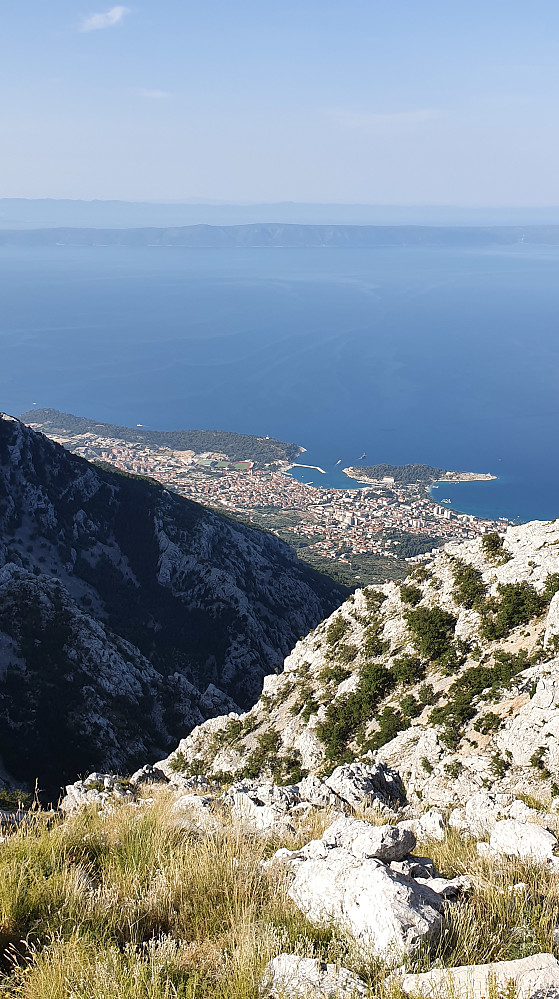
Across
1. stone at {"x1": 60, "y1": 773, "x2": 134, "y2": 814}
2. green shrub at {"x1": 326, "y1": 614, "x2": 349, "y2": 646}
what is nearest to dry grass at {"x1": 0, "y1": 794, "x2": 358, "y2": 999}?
stone at {"x1": 60, "y1": 773, "x2": 134, "y2": 814}

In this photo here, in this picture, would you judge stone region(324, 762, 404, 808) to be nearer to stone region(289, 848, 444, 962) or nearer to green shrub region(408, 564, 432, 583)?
stone region(289, 848, 444, 962)

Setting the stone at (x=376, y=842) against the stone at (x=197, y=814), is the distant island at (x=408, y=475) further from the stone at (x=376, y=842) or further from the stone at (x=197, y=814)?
the stone at (x=376, y=842)

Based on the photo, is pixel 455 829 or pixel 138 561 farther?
pixel 138 561

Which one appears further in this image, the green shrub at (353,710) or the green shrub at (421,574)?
the green shrub at (421,574)

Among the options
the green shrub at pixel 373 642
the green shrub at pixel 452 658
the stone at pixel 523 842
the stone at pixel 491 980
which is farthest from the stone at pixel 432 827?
the green shrub at pixel 373 642

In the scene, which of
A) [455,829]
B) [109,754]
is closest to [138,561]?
[109,754]

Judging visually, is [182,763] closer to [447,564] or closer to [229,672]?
[447,564]
